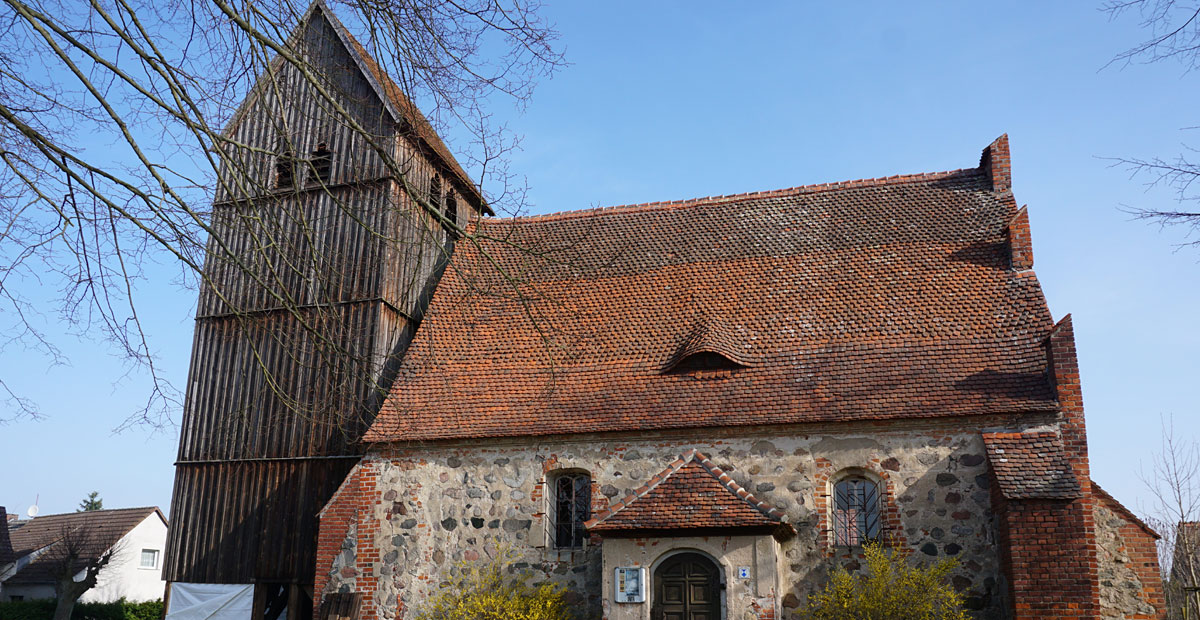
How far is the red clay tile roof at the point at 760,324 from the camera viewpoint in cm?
1411

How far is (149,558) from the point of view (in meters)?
40.7

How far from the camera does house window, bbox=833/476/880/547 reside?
45.0ft

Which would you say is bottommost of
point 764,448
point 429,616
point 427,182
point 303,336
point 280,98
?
point 429,616

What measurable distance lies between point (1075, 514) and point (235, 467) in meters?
14.4

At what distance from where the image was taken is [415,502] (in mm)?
15289

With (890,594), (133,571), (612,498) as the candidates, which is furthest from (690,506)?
(133,571)

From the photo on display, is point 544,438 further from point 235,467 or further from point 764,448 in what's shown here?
point 235,467

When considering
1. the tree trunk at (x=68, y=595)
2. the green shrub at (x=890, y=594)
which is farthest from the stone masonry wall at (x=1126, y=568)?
the tree trunk at (x=68, y=595)

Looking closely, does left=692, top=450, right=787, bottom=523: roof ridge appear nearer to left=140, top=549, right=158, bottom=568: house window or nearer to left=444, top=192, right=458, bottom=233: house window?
left=444, top=192, right=458, bottom=233: house window

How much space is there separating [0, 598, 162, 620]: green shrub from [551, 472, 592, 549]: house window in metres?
21.6

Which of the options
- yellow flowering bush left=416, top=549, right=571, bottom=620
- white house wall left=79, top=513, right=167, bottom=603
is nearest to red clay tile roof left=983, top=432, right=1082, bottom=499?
yellow flowering bush left=416, top=549, right=571, bottom=620

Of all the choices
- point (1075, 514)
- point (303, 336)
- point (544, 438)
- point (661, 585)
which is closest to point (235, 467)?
point (303, 336)

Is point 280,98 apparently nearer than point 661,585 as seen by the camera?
Yes

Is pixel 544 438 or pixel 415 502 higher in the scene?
pixel 544 438
